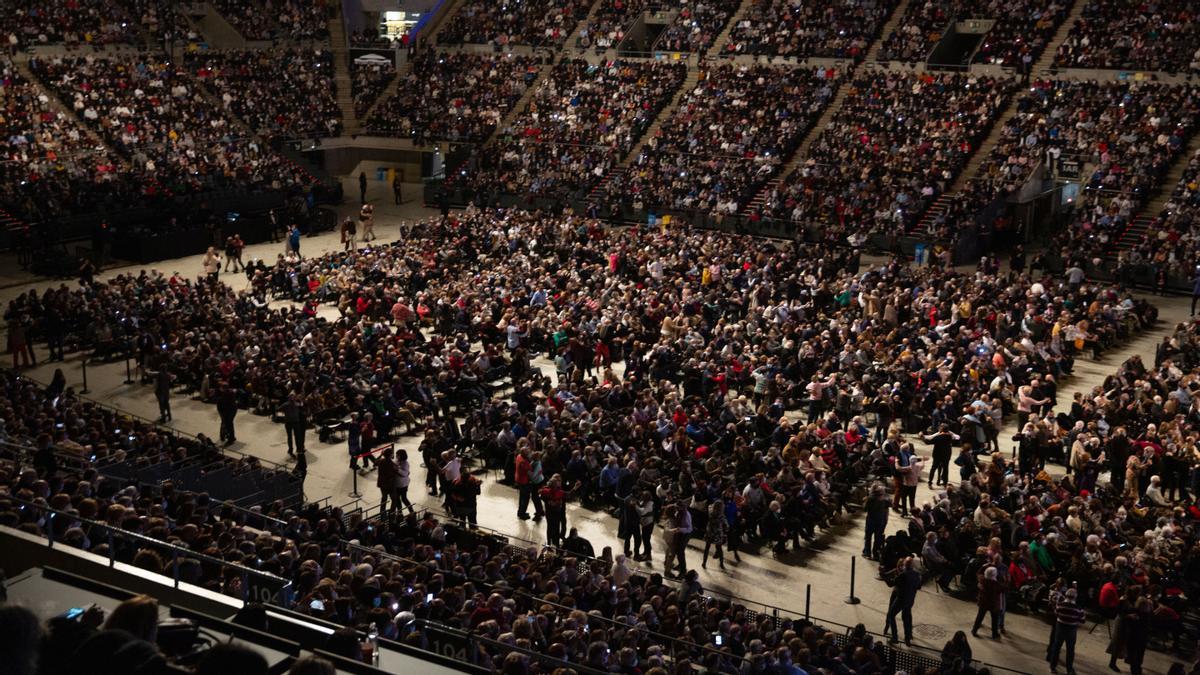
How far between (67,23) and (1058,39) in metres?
36.9

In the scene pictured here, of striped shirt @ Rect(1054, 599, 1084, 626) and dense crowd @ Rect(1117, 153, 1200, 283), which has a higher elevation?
dense crowd @ Rect(1117, 153, 1200, 283)

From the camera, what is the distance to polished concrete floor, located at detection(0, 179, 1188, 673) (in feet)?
52.0

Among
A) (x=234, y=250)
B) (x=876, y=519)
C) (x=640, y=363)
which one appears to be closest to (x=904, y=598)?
(x=876, y=519)

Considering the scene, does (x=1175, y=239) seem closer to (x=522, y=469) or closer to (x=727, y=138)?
(x=727, y=138)

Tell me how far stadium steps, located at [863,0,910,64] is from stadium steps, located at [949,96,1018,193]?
6230 mm

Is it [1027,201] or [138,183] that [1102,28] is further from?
[138,183]

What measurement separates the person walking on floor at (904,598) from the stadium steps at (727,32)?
36091 millimetres

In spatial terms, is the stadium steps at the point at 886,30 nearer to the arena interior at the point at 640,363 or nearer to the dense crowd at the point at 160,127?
the arena interior at the point at 640,363

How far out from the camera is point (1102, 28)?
1619 inches

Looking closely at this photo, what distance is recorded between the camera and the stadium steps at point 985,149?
128 ft

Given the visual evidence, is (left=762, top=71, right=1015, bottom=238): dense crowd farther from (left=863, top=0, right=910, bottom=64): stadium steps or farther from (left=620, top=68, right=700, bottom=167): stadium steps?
(left=620, top=68, right=700, bottom=167): stadium steps

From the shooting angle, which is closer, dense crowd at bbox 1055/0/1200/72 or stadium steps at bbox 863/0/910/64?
dense crowd at bbox 1055/0/1200/72

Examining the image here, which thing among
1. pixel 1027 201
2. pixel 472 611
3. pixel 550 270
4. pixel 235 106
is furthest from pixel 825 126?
pixel 472 611

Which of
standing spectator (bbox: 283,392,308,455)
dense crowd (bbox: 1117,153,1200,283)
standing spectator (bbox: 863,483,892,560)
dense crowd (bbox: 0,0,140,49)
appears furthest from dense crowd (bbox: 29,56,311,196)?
standing spectator (bbox: 863,483,892,560)
